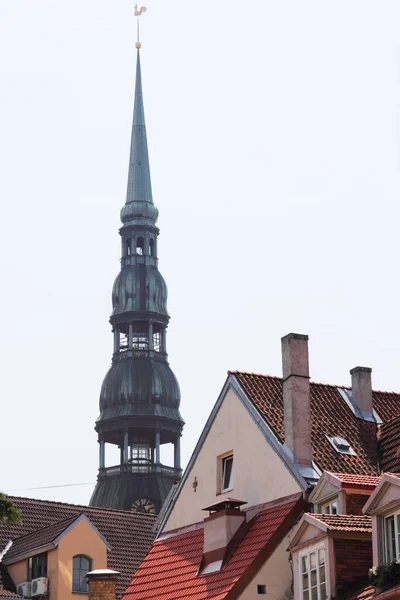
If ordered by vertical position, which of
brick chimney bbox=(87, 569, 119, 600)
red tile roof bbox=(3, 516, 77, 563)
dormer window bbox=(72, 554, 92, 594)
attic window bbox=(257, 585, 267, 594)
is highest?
red tile roof bbox=(3, 516, 77, 563)

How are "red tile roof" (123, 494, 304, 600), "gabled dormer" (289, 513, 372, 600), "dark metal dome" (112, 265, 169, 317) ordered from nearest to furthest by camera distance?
1. "gabled dormer" (289, 513, 372, 600)
2. "red tile roof" (123, 494, 304, 600)
3. "dark metal dome" (112, 265, 169, 317)

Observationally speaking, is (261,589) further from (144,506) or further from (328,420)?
(144,506)

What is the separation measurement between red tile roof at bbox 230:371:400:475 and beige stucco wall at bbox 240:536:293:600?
Result: 2.68 meters

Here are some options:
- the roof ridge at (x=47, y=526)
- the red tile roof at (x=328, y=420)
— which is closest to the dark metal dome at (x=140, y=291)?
the roof ridge at (x=47, y=526)

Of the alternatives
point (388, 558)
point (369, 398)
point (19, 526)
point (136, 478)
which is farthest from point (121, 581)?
point (136, 478)

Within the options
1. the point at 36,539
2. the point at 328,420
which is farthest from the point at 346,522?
the point at 36,539

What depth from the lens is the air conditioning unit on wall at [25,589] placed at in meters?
50.4

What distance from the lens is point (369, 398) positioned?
39812mm

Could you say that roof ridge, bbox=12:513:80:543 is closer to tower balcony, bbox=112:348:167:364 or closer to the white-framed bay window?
the white-framed bay window

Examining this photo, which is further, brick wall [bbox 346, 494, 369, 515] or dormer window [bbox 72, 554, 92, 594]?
dormer window [bbox 72, 554, 92, 594]

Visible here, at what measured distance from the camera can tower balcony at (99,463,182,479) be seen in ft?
378

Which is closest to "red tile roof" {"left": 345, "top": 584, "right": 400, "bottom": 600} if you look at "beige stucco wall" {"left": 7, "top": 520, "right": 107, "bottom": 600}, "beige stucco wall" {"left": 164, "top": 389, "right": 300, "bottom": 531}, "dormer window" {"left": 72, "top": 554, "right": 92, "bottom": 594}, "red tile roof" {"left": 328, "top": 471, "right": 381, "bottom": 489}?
"red tile roof" {"left": 328, "top": 471, "right": 381, "bottom": 489}

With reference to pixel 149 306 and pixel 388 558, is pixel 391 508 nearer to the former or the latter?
pixel 388 558

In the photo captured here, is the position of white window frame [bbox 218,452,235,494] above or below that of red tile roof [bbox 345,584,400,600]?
above
